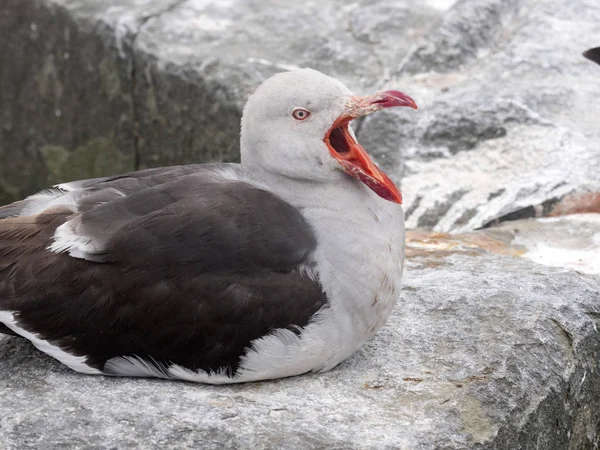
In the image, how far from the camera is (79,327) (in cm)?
263

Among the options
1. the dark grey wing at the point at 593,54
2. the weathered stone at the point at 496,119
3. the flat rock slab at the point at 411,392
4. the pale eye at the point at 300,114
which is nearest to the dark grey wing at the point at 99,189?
the pale eye at the point at 300,114

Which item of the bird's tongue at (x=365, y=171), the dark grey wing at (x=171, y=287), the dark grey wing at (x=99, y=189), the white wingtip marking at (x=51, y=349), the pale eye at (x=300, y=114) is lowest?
the white wingtip marking at (x=51, y=349)

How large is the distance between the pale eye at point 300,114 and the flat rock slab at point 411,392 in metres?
0.69

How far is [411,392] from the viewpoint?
2.66 meters

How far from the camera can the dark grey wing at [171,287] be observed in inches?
102

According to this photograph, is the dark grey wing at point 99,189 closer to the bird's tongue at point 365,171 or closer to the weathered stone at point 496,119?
the bird's tongue at point 365,171

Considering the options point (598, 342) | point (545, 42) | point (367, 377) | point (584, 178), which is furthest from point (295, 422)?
point (545, 42)

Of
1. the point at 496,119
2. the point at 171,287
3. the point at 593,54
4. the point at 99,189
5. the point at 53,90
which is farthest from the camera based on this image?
the point at 53,90

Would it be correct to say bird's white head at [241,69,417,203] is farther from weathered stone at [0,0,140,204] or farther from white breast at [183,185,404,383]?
weathered stone at [0,0,140,204]

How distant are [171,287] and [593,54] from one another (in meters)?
2.84

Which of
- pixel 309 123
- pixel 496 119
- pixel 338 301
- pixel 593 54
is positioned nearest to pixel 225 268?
pixel 338 301

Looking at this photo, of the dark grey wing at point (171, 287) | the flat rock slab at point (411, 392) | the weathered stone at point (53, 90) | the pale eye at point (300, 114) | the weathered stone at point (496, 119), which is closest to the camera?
the flat rock slab at point (411, 392)

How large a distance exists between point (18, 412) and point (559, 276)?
1752mm

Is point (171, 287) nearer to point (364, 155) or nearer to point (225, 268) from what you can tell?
point (225, 268)
